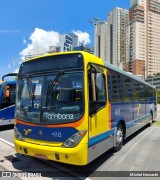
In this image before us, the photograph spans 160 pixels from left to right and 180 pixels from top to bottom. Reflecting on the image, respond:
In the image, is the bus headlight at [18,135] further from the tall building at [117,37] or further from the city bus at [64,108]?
the tall building at [117,37]

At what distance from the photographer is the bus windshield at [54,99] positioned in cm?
492

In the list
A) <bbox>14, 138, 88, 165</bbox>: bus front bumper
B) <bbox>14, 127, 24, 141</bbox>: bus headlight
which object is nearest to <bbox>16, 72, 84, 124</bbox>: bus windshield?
<bbox>14, 127, 24, 141</bbox>: bus headlight

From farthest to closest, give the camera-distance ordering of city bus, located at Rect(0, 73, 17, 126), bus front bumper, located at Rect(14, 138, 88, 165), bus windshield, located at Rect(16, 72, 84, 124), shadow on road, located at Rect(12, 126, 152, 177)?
city bus, located at Rect(0, 73, 17, 126) < shadow on road, located at Rect(12, 126, 152, 177) < bus windshield, located at Rect(16, 72, 84, 124) < bus front bumper, located at Rect(14, 138, 88, 165)

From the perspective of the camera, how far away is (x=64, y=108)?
4.96m

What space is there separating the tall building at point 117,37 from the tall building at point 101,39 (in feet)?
4.92

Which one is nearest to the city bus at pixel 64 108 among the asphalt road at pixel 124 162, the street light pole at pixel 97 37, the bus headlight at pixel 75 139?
the bus headlight at pixel 75 139

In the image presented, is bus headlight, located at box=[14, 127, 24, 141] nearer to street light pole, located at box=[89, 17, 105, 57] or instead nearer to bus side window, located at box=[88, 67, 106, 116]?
bus side window, located at box=[88, 67, 106, 116]

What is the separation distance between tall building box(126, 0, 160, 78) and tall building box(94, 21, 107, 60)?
986 cm

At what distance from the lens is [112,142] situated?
6.47 m

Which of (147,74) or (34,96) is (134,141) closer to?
(34,96)

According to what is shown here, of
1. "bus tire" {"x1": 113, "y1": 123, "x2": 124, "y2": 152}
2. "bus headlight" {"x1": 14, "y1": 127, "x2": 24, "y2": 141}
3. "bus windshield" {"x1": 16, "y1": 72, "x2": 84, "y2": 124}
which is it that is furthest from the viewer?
"bus tire" {"x1": 113, "y1": 123, "x2": 124, "y2": 152}

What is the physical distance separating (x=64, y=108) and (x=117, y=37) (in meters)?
80.5

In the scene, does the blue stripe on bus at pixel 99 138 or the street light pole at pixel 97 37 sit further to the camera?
the street light pole at pixel 97 37

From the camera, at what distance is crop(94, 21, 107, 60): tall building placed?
77506 mm
